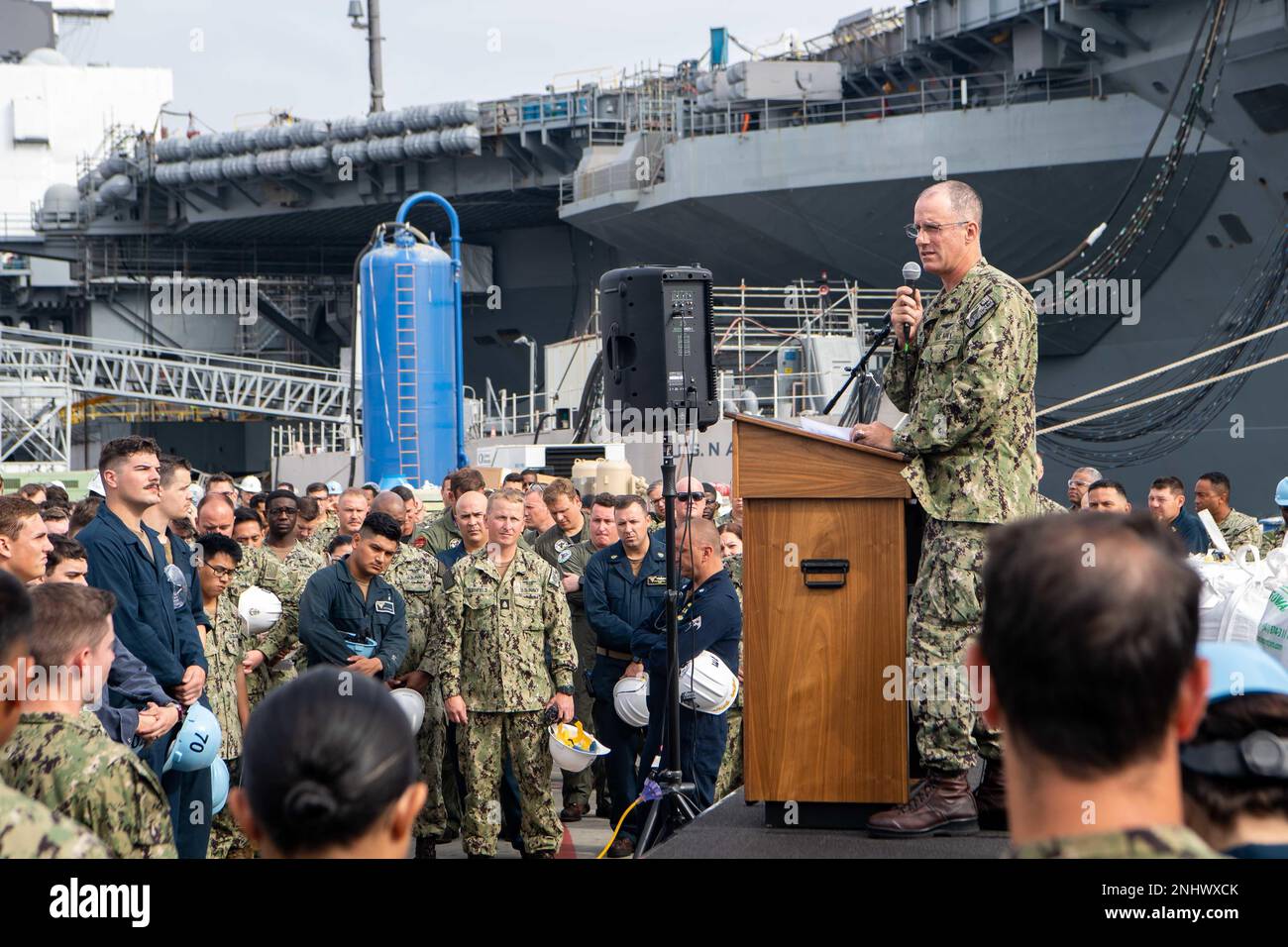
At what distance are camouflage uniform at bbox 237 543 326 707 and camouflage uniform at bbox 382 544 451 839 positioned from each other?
1.66ft

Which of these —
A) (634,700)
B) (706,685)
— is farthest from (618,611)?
(706,685)

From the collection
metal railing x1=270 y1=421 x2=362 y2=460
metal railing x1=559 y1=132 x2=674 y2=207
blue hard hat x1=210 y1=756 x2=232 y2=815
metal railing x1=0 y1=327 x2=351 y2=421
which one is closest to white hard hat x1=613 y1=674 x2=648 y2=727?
blue hard hat x1=210 y1=756 x2=232 y2=815

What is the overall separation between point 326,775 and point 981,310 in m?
2.96

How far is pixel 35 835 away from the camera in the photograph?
88.6 inches

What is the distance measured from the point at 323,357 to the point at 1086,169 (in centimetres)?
3230

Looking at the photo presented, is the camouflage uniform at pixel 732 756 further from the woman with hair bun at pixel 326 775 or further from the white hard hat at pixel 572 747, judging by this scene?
the woman with hair bun at pixel 326 775

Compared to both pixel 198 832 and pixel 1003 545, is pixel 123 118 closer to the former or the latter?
pixel 198 832

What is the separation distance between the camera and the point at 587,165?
118 feet

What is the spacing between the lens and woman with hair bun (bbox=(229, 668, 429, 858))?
192cm

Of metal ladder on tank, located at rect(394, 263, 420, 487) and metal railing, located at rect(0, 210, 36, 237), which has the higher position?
metal railing, located at rect(0, 210, 36, 237)

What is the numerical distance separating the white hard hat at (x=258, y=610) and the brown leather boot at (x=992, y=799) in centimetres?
400

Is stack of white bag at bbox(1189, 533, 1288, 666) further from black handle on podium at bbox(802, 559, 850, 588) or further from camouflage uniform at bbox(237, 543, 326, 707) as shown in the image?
camouflage uniform at bbox(237, 543, 326, 707)
